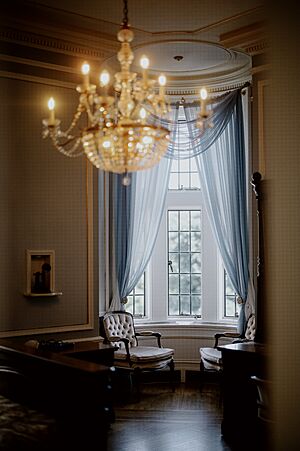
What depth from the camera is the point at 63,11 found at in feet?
16.9

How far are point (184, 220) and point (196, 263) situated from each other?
0.50 m

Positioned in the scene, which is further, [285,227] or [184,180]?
[184,180]

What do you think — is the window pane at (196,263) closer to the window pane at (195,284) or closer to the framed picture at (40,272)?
the window pane at (195,284)

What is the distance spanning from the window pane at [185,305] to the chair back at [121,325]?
2.73 ft

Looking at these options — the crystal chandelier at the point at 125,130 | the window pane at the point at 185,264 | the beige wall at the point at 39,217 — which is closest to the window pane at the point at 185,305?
the window pane at the point at 185,264

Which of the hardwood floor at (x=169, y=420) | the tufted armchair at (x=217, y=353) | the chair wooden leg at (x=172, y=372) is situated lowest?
the hardwood floor at (x=169, y=420)

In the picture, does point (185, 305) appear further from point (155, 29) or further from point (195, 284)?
point (155, 29)

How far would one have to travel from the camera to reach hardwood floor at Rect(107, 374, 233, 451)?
4652 millimetres

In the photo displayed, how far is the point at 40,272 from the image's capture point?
5.46m

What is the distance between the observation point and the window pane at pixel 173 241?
7369 millimetres

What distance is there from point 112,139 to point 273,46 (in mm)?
2736

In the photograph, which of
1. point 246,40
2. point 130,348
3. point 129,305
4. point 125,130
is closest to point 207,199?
point 129,305

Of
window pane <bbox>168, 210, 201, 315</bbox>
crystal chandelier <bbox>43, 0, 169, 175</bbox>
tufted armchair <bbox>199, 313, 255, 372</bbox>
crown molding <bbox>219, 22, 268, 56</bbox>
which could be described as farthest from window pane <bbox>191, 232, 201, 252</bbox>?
crystal chandelier <bbox>43, 0, 169, 175</bbox>

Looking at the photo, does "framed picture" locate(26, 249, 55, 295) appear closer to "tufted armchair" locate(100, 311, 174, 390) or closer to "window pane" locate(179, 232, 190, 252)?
"tufted armchair" locate(100, 311, 174, 390)
